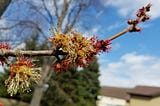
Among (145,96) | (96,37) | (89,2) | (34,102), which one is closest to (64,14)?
(89,2)

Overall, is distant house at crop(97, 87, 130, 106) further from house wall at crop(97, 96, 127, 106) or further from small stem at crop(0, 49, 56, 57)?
small stem at crop(0, 49, 56, 57)

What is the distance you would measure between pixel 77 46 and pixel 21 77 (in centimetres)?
36

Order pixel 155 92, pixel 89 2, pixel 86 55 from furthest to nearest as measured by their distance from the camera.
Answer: pixel 155 92
pixel 89 2
pixel 86 55

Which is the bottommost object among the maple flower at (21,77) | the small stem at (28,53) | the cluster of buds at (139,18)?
the maple flower at (21,77)

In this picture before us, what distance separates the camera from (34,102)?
124 ft

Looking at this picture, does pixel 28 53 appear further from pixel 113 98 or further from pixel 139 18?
pixel 113 98

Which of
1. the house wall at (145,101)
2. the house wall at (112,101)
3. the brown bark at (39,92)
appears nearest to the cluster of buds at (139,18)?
the brown bark at (39,92)

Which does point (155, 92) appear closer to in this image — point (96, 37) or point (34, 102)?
point (34, 102)

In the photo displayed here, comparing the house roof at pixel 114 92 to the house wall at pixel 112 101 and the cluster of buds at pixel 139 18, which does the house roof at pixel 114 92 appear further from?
the cluster of buds at pixel 139 18

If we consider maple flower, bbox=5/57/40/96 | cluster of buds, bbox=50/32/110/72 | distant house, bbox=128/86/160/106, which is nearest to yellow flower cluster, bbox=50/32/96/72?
cluster of buds, bbox=50/32/110/72

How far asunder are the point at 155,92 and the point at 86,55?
4207 centimetres

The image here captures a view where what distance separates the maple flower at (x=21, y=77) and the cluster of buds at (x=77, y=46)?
20 cm

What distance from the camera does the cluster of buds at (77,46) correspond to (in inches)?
92.0

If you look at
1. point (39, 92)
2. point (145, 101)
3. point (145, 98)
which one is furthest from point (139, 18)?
point (145, 98)
